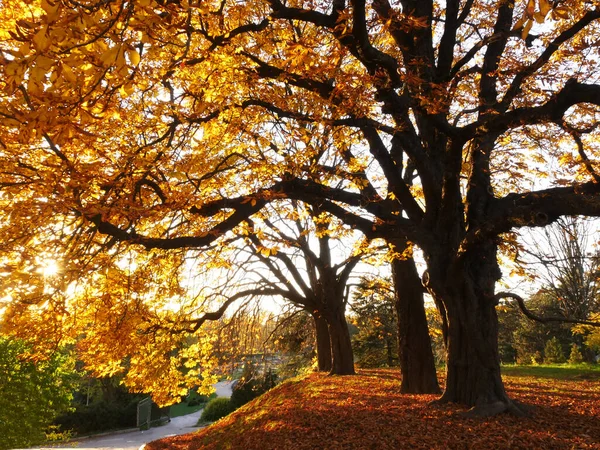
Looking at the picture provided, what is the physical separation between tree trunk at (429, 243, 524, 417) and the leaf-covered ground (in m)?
0.33

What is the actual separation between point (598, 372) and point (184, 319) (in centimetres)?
1473

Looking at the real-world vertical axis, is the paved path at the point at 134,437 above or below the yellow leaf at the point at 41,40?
below

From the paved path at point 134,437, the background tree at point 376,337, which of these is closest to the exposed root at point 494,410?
the background tree at point 376,337

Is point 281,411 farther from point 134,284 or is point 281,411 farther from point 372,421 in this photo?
point 134,284

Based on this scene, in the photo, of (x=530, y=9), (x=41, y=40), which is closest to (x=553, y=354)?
(x=530, y=9)

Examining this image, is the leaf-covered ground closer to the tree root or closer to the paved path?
the tree root

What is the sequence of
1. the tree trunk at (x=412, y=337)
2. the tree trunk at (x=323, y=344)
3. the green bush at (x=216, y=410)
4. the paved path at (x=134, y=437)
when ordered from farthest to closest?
the green bush at (x=216, y=410), the paved path at (x=134, y=437), the tree trunk at (x=323, y=344), the tree trunk at (x=412, y=337)

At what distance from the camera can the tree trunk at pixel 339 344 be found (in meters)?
13.3

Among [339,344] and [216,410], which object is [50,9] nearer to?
[339,344]

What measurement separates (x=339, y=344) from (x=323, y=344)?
206cm

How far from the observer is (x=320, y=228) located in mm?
10047

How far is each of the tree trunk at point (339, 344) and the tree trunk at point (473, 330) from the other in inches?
270

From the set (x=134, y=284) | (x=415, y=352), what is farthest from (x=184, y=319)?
(x=415, y=352)

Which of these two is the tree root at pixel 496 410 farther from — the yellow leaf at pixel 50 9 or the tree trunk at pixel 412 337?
the yellow leaf at pixel 50 9
